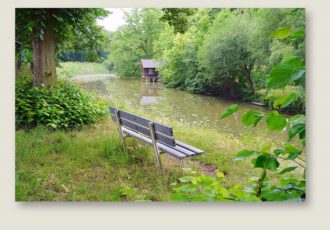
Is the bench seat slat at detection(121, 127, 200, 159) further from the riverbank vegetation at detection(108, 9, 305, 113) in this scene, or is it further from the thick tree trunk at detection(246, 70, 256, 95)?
the thick tree trunk at detection(246, 70, 256, 95)

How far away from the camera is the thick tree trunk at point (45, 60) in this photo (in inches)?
160

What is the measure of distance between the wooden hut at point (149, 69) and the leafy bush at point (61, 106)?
25.1 inches

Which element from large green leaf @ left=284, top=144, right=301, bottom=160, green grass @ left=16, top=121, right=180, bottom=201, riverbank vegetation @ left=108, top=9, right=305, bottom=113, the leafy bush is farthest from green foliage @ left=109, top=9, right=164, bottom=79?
large green leaf @ left=284, top=144, right=301, bottom=160

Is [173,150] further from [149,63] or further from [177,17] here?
[177,17]

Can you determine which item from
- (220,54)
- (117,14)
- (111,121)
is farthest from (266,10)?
(111,121)

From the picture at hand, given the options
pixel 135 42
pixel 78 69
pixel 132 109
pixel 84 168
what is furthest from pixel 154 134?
pixel 78 69

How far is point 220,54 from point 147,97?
0.80 metres

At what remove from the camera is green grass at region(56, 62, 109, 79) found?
344 cm

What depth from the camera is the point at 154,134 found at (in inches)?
135

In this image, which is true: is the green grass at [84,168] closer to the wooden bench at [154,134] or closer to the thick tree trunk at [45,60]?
the wooden bench at [154,134]

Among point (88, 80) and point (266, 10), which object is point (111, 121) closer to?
point (88, 80)

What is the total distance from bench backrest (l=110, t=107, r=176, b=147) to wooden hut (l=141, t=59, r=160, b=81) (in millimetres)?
376

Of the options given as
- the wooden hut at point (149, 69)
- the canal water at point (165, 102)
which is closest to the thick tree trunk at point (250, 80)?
the canal water at point (165, 102)

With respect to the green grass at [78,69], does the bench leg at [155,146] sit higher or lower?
lower
